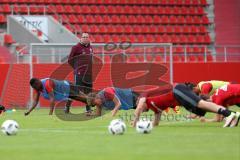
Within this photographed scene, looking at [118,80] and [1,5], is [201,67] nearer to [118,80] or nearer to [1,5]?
[118,80]

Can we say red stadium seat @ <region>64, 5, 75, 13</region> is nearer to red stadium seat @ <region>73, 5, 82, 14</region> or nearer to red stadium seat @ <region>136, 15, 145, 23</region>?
red stadium seat @ <region>73, 5, 82, 14</region>

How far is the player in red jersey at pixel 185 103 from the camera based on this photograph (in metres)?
13.6

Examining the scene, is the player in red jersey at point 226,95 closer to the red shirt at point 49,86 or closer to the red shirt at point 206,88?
the red shirt at point 206,88

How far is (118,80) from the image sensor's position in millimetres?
26047

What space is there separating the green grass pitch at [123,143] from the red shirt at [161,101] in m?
0.46

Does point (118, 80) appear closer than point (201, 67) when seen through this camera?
Yes

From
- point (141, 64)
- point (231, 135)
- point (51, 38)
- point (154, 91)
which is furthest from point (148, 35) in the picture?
point (231, 135)

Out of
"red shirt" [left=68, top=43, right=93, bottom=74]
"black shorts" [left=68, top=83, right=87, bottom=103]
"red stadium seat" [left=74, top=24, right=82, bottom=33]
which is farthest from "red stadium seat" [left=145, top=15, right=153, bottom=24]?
"black shorts" [left=68, top=83, right=87, bottom=103]

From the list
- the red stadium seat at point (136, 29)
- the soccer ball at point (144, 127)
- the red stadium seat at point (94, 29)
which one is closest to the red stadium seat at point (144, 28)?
the red stadium seat at point (136, 29)

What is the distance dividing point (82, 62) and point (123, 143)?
33.2 ft

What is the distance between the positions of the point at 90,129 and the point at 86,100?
5745mm

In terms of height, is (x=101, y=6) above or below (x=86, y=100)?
above

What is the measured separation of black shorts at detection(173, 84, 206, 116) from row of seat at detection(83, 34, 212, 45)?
19.2 meters

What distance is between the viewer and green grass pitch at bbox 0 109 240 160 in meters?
9.68
